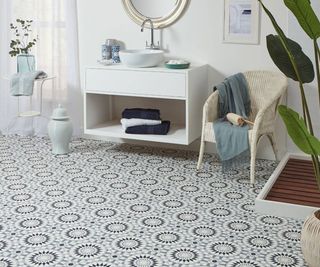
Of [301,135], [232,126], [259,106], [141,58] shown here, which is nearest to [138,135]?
[141,58]

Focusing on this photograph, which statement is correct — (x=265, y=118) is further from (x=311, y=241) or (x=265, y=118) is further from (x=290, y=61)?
(x=311, y=241)

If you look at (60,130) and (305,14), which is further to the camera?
(60,130)

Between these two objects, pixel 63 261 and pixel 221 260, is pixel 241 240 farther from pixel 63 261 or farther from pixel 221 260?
pixel 63 261

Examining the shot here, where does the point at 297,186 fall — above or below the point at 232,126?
below

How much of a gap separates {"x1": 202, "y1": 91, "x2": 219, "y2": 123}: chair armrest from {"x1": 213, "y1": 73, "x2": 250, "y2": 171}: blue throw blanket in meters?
0.04

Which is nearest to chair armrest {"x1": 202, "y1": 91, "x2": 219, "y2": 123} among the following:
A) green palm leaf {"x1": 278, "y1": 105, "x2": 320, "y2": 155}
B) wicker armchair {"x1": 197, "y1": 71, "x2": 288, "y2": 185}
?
wicker armchair {"x1": 197, "y1": 71, "x2": 288, "y2": 185}

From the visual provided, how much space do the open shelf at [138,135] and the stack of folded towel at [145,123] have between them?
0.14ft

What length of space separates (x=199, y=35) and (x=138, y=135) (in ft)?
3.33

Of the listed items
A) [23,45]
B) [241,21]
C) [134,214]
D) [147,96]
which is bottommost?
[134,214]

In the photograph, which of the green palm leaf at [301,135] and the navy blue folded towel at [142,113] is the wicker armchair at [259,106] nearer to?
the navy blue folded towel at [142,113]

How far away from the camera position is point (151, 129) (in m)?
4.69

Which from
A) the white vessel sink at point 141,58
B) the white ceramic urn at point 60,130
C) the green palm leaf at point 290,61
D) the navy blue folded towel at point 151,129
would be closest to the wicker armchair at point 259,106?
the navy blue folded towel at point 151,129

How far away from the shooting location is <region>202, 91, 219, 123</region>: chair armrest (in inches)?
168

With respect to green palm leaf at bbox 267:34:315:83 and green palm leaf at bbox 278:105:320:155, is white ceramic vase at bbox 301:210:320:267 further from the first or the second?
green palm leaf at bbox 267:34:315:83
